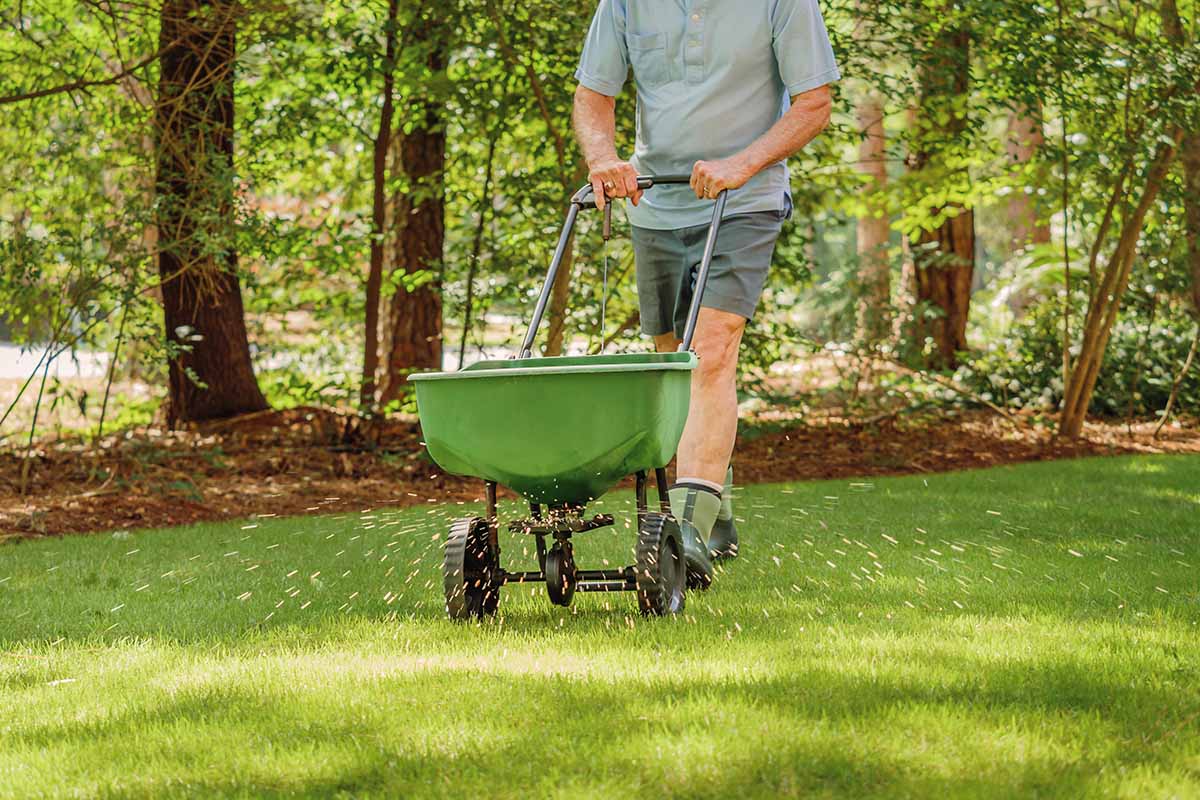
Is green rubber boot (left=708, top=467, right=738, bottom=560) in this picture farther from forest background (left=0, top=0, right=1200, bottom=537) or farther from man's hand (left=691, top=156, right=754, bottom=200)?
forest background (left=0, top=0, right=1200, bottom=537)

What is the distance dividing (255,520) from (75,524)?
2.41 ft

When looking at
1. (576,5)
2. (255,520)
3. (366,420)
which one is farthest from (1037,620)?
(366,420)

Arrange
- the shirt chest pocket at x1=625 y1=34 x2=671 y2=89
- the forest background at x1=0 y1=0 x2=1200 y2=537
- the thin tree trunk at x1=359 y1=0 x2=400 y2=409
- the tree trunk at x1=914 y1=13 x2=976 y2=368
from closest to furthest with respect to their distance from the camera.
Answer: the shirt chest pocket at x1=625 y1=34 x2=671 y2=89 < the forest background at x1=0 y1=0 x2=1200 y2=537 < the tree trunk at x1=914 y1=13 x2=976 y2=368 < the thin tree trunk at x1=359 y1=0 x2=400 y2=409

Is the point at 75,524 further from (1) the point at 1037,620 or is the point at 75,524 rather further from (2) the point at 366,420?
(1) the point at 1037,620

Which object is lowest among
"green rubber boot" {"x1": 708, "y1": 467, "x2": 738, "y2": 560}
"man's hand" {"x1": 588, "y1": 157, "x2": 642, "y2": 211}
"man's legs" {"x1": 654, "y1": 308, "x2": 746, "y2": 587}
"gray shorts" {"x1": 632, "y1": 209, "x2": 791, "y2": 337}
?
"green rubber boot" {"x1": 708, "y1": 467, "x2": 738, "y2": 560}

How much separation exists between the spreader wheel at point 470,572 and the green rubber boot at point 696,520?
545 millimetres

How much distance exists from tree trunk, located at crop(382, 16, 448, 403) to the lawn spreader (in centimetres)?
479

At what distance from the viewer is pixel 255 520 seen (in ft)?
19.9

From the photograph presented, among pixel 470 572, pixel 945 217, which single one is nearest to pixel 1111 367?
pixel 945 217

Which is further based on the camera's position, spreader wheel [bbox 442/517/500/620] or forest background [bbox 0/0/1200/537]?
forest background [bbox 0/0/1200/537]

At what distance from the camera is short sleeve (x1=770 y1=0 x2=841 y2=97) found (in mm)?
3891

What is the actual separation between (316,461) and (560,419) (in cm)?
477

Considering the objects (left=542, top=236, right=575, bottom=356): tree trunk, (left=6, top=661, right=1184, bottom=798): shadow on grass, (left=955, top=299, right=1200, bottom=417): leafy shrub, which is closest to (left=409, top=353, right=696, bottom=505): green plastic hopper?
(left=6, top=661, right=1184, bottom=798): shadow on grass

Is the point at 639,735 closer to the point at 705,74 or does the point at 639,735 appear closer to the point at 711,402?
the point at 711,402
